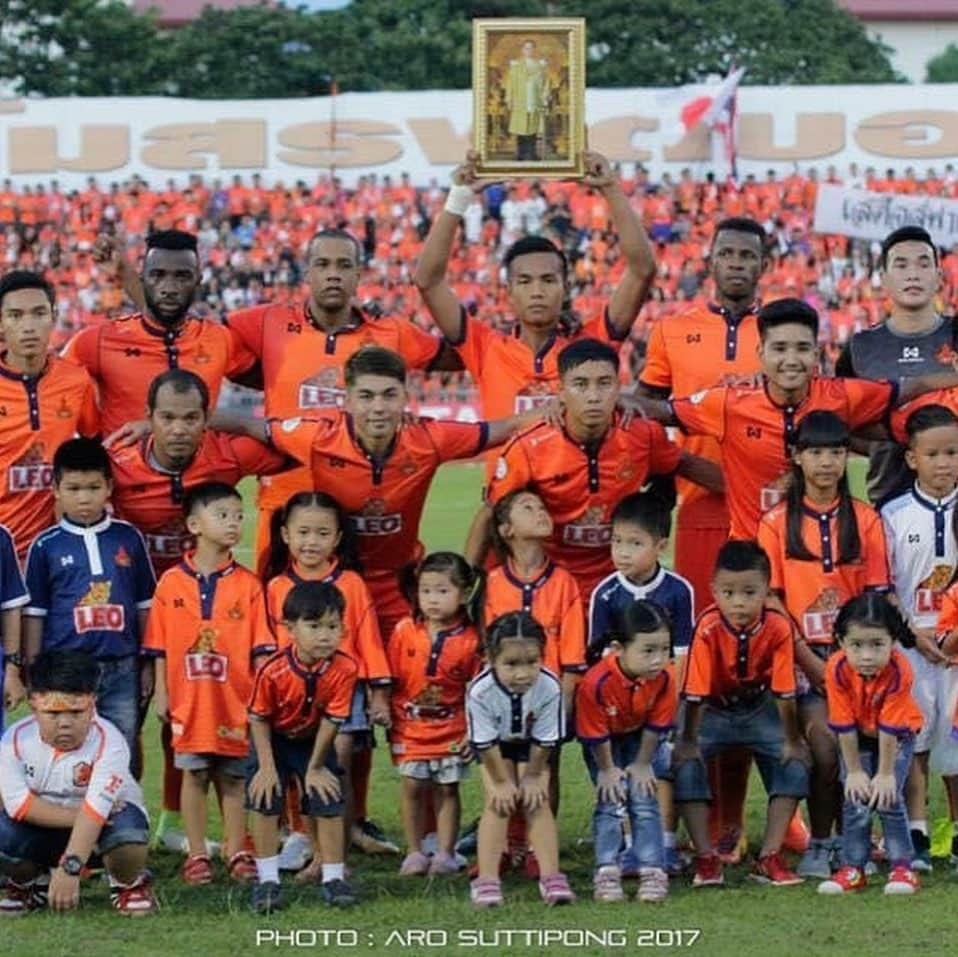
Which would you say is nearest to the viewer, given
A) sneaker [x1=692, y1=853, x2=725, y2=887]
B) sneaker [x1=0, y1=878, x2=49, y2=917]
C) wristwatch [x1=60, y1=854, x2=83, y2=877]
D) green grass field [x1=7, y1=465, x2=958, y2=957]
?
green grass field [x1=7, y1=465, x2=958, y2=957]

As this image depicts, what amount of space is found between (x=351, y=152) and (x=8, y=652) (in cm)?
2848

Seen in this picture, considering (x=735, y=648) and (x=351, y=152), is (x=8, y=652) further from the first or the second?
(x=351, y=152)

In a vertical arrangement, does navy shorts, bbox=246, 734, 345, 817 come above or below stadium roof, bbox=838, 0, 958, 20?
below

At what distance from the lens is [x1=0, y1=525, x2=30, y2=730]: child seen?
7.57m

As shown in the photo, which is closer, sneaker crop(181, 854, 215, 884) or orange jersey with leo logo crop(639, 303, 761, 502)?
sneaker crop(181, 854, 215, 884)

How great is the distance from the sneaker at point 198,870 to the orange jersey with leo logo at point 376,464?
1.21 m

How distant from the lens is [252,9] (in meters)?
51.2

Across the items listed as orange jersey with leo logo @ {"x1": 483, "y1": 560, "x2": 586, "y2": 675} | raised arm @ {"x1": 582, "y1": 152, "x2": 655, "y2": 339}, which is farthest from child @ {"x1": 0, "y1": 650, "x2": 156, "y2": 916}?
raised arm @ {"x1": 582, "y1": 152, "x2": 655, "y2": 339}

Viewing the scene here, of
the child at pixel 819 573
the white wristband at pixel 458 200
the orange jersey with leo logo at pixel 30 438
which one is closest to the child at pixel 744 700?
the child at pixel 819 573

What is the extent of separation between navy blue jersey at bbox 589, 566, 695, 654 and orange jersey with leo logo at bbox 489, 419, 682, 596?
254 mm

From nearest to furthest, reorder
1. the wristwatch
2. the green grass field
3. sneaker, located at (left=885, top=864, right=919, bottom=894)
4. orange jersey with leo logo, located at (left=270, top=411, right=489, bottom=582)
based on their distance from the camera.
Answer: the green grass field
the wristwatch
sneaker, located at (left=885, top=864, right=919, bottom=894)
orange jersey with leo logo, located at (left=270, top=411, right=489, bottom=582)

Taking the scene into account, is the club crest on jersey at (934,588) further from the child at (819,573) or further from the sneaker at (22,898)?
the sneaker at (22,898)

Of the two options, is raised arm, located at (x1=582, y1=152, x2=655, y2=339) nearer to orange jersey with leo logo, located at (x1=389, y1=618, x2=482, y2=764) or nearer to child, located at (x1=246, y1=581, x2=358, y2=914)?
orange jersey with leo logo, located at (x1=389, y1=618, x2=482, y2=764)

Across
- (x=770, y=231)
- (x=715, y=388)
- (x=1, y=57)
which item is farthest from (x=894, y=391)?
(x=1, y=57)
